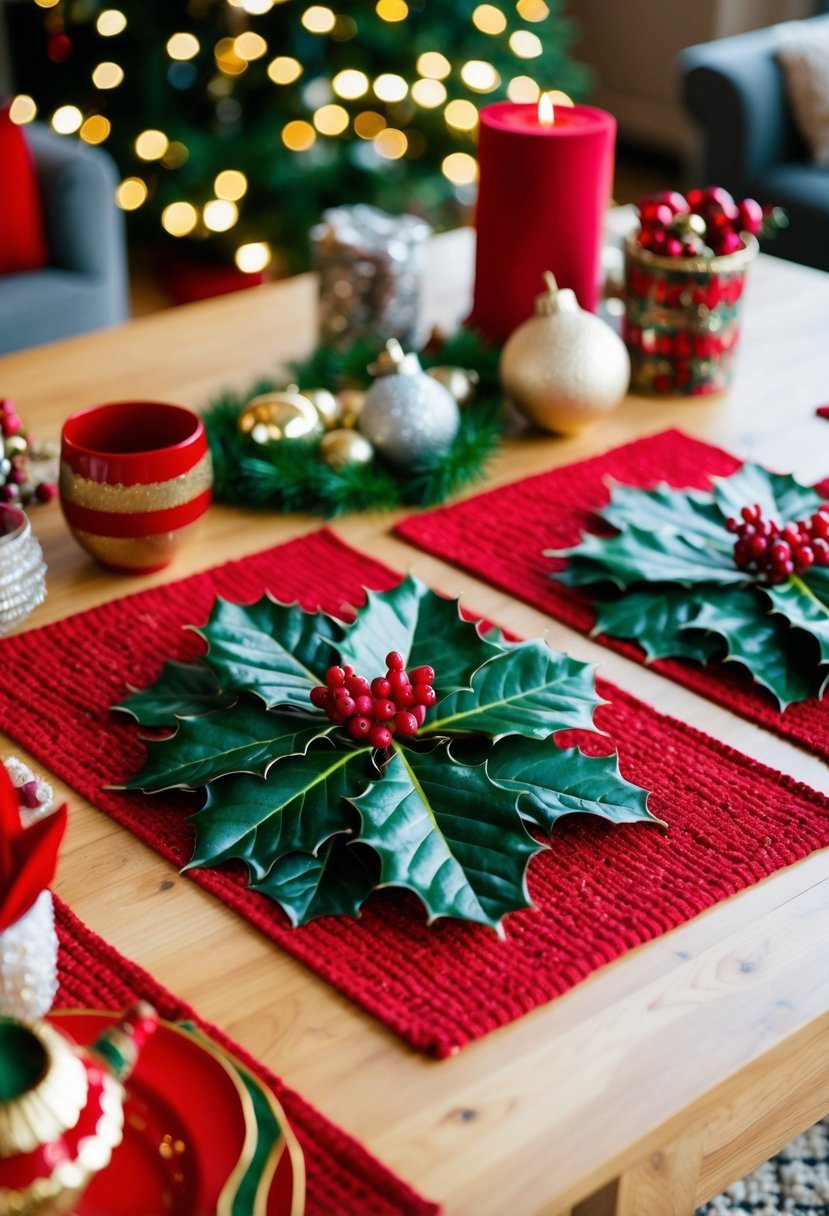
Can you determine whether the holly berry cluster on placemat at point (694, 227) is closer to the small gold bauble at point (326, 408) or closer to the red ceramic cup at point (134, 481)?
the small gold bauble at point (326, 408)

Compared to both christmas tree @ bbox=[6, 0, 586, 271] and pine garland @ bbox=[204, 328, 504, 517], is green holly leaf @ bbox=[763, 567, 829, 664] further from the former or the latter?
christmas tree @ bbox=[6, 0, 586, 271]

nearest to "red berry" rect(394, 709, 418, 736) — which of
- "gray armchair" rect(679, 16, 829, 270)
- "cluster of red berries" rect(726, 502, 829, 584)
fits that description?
"cluster of red berries" rect(726, 502, 829, 584)

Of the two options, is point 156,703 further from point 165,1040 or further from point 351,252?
point 351,252

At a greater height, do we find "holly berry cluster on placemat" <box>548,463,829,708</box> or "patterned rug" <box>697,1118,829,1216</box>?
"holly berry cluster on placemat" <box>548,463,829,708</box>

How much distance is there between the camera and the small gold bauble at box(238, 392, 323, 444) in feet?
3.72

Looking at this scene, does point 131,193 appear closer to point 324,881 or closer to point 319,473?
point 319,473

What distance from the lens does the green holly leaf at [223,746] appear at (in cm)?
76

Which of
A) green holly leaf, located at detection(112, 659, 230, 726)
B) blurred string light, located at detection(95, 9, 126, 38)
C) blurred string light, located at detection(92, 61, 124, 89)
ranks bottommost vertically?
green holly leaf, located at detection(112, 659, 230, 726)

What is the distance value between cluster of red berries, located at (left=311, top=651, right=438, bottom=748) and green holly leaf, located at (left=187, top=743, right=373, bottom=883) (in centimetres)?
2

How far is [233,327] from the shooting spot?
4.65ft

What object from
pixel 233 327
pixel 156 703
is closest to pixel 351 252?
pixel 233 327

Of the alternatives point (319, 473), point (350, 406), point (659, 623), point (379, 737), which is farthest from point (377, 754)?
point (350, 406)

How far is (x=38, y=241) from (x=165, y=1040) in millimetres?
1805

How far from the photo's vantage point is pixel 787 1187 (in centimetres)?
114
